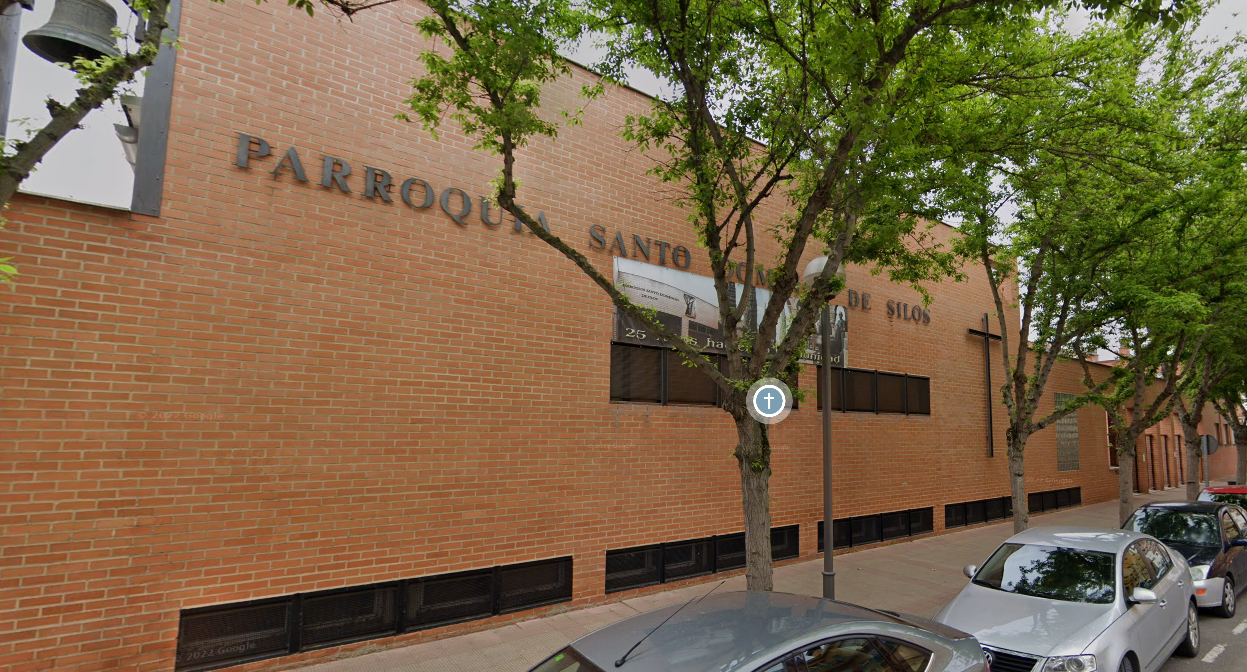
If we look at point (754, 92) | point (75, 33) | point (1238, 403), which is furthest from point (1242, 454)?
point (75, 33)

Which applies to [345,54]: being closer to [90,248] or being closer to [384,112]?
[384,112]

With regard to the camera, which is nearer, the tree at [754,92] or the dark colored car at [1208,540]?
the tree at [754,92]

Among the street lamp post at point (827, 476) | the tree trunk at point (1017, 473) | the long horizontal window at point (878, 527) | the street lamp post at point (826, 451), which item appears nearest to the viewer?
the street lamp post at point (826, 451)

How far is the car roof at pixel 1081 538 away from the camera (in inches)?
230

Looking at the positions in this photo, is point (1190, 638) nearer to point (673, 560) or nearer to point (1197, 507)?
point (1197, 507)

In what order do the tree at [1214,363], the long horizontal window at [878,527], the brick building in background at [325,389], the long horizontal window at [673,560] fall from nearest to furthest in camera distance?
the brick building in background at [325,389] < the long horizontal window at [673,560] < the long horizontal window at [878,527] < the tree at [1214,363]

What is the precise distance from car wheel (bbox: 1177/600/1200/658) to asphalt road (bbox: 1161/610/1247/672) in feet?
0.19

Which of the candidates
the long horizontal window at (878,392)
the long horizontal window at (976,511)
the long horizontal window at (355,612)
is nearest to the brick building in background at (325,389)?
the long horizontal window at (355,612)

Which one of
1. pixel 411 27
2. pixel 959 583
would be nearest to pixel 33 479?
pixel 411 27

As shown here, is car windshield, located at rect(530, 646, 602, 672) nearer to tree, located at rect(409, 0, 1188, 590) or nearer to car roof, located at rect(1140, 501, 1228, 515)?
tree, located at rect(409, 0, 1188, 590)

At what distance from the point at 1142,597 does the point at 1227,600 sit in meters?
4.15

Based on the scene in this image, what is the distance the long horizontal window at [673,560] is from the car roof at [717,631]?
177 inches

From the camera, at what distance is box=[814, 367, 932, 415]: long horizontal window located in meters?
11.2

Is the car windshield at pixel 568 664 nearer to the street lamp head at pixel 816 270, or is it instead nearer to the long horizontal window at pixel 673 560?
the street lamp head at pixel 816 270
